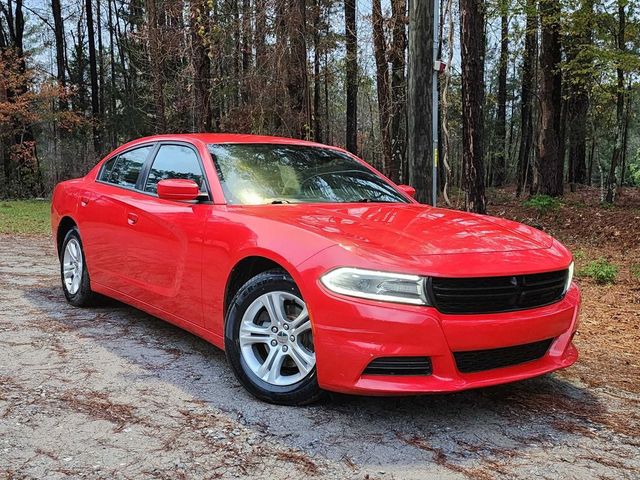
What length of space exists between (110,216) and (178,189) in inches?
52.8

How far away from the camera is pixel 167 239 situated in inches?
158

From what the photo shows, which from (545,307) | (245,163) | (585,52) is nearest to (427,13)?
(245,163)

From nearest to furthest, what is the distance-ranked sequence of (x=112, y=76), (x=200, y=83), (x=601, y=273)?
(x=601, y=273)
(x=200, y=83)
(x=112, y=76)

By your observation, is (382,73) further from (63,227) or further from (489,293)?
(489,293)

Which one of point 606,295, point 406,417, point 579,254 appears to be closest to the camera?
point 406,417

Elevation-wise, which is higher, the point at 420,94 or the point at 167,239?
the point at 420,94

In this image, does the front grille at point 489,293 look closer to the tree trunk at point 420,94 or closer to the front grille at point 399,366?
the front grille at point 399,366

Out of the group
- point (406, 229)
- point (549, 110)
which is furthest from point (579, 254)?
point (549, 110)

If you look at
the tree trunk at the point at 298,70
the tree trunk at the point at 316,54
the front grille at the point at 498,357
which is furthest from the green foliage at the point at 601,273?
the tree trunk at the point at 316,54

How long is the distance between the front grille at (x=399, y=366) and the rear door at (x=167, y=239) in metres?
1.41

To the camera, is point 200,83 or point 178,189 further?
point 200,83

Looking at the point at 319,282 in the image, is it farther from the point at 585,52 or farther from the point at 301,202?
the point at 585,52

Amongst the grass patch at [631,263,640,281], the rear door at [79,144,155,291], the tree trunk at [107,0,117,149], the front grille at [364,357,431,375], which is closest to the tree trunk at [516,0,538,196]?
the grass patch at [631,263,640,281]

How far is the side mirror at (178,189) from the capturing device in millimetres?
3699
